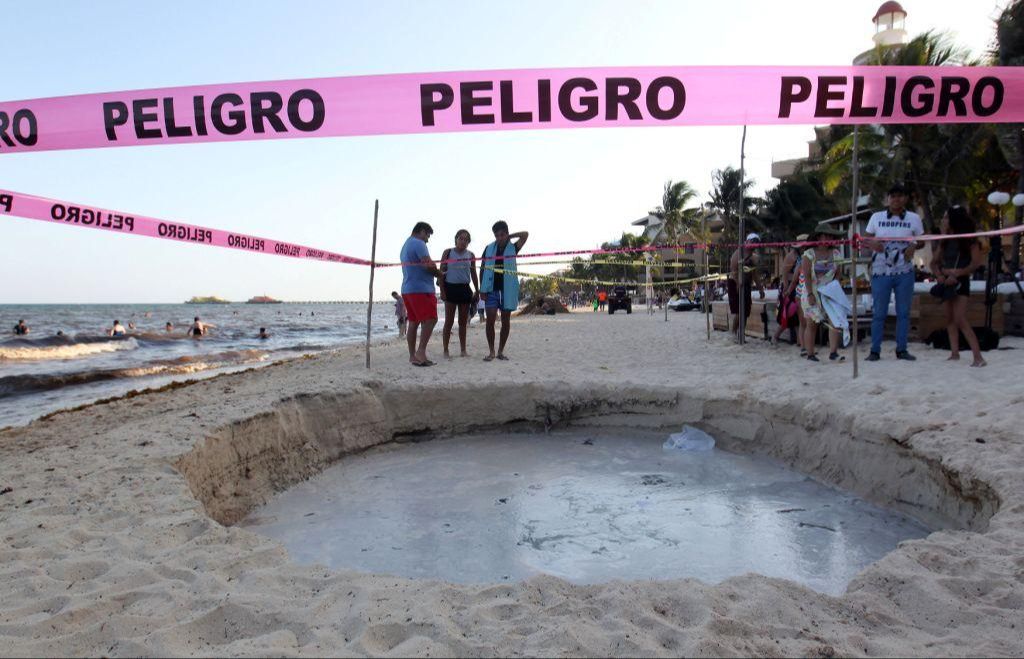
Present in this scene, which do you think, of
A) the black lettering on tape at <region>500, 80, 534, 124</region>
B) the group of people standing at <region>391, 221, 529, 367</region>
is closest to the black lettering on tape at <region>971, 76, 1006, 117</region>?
the black lettering on tape at <region>500, 80, 534, 124</region>

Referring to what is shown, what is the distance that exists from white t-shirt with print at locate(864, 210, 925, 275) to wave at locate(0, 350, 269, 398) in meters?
11.0

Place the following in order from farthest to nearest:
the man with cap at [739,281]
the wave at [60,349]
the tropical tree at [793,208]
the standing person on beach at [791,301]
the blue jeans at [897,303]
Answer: the tropical tree at [793,208] → the wave at [60,349] → the man with cap at [739,281] → the standing person on beach at [791,301] → the blue jeans at [897,303]

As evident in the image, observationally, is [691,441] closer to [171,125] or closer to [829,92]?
[829,92]

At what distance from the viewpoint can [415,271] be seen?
20.6 ft

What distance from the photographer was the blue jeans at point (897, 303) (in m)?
5.50

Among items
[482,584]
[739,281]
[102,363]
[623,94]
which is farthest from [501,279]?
[102,363]

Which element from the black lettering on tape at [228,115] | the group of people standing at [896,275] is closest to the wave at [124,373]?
the black lettering on tape at [228,115]

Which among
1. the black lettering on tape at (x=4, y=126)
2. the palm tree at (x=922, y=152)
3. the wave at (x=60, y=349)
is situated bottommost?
the wave at (x=60, y=349)

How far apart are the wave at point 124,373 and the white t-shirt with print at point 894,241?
11.0 m

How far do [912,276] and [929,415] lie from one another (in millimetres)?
2433

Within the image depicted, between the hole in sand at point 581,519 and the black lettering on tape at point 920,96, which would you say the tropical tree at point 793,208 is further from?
the hole in sand at point 581,519

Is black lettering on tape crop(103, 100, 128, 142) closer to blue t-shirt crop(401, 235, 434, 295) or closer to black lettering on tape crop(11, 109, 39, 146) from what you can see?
black lettering on tape crop(11, 109, 39, 146)

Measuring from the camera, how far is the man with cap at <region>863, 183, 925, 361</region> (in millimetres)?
5375

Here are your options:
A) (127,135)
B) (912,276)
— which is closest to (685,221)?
(912,276)
